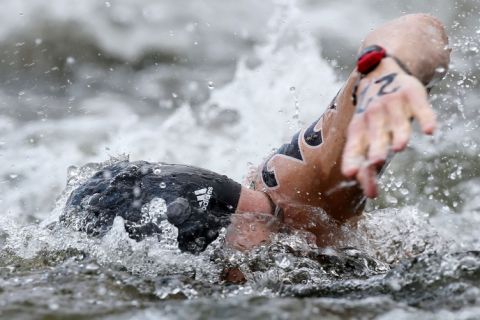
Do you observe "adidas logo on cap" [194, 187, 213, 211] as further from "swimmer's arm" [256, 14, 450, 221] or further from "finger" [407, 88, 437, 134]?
"finger" [407, 88, 437, 134]

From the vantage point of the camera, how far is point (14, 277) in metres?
2.01

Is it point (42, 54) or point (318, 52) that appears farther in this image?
point (42, 54)

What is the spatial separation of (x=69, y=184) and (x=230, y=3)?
180 inches

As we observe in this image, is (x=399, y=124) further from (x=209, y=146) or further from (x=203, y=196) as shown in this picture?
(x=209, y=146)

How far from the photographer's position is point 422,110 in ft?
4.91

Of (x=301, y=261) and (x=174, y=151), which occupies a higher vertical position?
(x=174, y=151)

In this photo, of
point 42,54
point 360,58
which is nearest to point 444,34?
point 360,58

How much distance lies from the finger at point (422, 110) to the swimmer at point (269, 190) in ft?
1.20

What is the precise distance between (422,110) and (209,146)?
12.7ft

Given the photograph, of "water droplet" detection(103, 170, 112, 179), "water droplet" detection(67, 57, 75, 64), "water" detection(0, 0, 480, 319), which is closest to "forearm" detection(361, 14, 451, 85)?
"water" detection(0, 0, 480, 319)

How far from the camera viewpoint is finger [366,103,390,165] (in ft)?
4.79

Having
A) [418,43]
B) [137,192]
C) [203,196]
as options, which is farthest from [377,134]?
[137,192]

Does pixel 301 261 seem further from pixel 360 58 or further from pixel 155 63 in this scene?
pixel 155 63

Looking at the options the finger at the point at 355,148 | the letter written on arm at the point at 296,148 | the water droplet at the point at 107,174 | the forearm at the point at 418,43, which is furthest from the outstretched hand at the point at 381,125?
the water droplet at the point at 107,174
